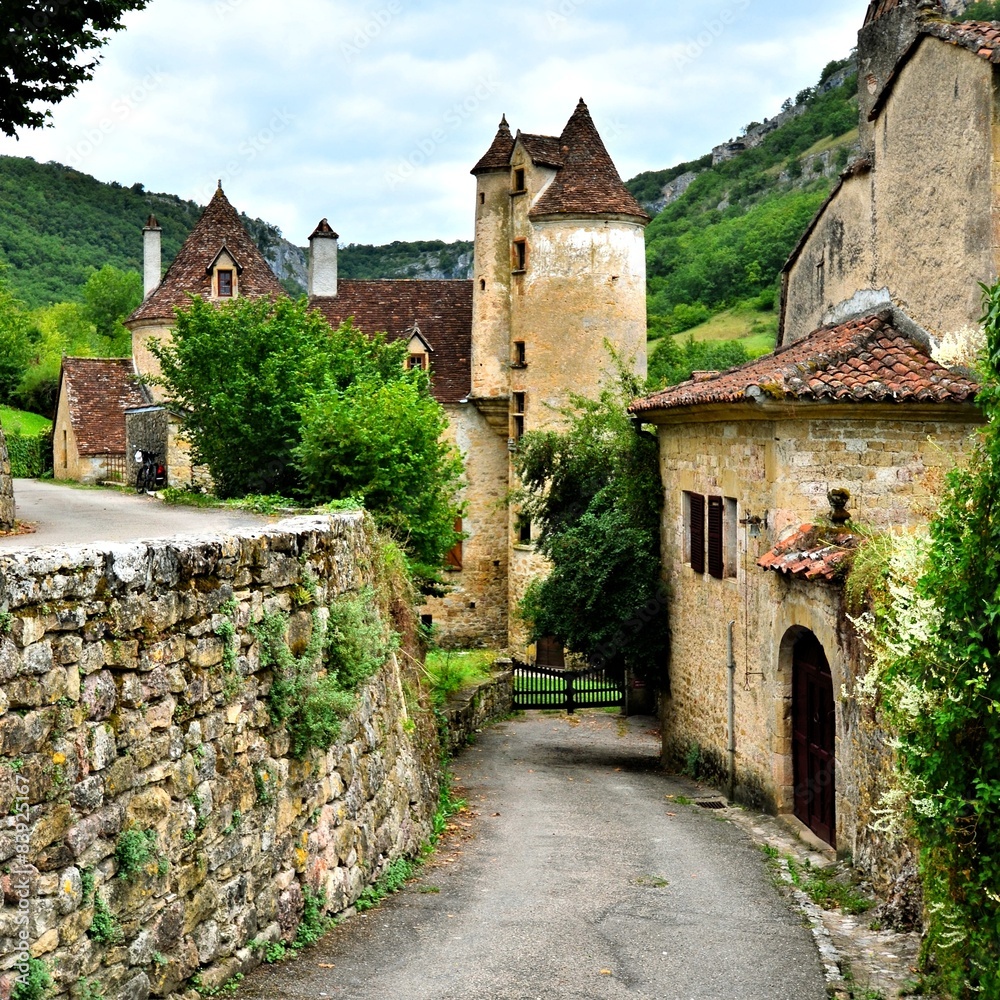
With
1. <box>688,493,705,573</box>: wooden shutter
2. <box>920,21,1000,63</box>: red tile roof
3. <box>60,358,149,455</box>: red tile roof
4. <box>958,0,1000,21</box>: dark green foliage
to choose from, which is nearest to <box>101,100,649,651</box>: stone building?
<box>60,358,149,455</box>: red tile roof

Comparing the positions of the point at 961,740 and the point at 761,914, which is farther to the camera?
the point at 761,914

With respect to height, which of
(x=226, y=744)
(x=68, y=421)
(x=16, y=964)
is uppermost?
(x=68, y=421)

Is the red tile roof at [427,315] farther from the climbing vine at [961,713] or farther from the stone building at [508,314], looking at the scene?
the climbing vine at [961,713]

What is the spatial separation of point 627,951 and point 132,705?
4.54 metres

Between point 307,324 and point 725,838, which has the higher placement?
point 307,324

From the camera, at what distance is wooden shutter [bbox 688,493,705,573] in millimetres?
17922

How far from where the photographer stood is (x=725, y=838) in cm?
1352

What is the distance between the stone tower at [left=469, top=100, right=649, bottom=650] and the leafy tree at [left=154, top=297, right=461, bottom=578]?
1570 centimetres

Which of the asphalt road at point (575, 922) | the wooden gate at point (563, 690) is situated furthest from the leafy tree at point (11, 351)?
the asphalt road at point (575, 922)

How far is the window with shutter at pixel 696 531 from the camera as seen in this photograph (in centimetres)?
1792

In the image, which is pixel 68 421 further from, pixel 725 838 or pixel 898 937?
pixel 898 937

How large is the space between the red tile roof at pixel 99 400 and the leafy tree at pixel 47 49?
20998mm

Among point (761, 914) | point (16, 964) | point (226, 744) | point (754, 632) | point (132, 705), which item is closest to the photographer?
point (16, 964)

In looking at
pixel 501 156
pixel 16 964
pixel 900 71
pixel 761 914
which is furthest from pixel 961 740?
pixel 501 156
